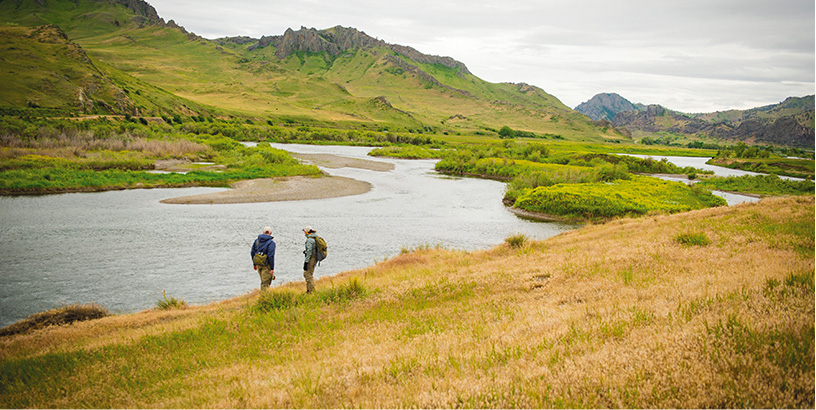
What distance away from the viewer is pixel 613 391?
17.0ft

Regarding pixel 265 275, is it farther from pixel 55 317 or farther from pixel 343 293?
pixel 55 317

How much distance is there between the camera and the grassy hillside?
17.6 feet

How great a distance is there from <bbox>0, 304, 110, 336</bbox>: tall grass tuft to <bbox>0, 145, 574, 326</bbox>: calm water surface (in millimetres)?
1764

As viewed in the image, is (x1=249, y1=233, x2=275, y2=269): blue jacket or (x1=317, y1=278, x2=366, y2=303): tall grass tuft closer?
(x1=317, y1=278, x2=366, y2=303): tall grass tuft

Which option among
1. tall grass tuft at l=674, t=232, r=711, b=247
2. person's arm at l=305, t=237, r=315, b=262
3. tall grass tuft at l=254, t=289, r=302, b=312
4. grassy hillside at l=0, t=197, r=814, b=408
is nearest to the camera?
grassy hillside at l=0, t=197, r=814, b=408

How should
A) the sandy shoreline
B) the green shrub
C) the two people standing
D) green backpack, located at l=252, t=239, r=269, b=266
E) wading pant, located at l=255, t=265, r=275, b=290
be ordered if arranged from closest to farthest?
the two people standing → green backpack, located at l=252, t=239, r=269, b=266 → wading pant, located at l=255, t=265, r=275, b=290 → the green shrub → the sandy shoreline

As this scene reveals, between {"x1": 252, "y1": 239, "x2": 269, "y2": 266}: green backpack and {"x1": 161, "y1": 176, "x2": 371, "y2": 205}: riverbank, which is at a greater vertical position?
{"x1": 252, "y1": 239, "x2": 269, "y2": 266}: green backpack

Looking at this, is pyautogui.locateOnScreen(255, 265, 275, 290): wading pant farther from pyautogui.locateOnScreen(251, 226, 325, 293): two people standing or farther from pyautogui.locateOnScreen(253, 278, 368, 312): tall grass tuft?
pyautogui.locateOnScreen(253, 278, 368, 312): tall grass tuft

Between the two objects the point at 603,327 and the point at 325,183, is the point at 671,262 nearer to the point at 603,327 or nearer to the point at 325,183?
the point at 603,327

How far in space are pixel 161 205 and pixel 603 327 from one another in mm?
42414

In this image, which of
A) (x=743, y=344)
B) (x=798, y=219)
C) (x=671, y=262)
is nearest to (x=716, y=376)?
(x=743, y=344)

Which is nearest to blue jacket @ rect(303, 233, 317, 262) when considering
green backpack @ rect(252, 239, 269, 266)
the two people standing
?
the two people standing

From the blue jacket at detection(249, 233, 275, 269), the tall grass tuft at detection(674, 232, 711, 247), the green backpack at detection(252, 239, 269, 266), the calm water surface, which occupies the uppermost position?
the tall grass tuft at detection(674, 232, 711, 247)

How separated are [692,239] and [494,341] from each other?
37.5ft
